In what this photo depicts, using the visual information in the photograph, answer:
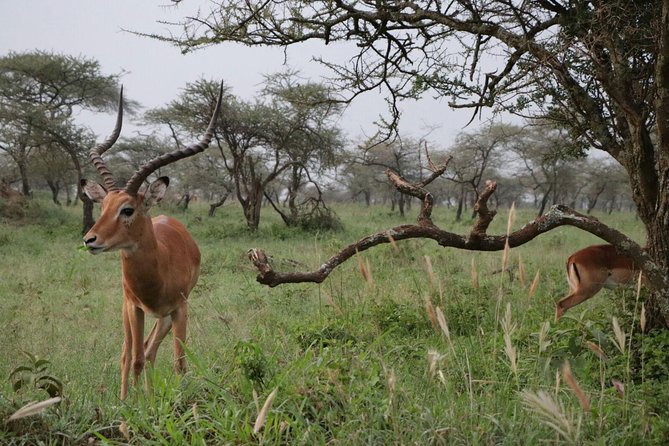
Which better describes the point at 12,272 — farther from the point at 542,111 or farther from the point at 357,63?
the point at 542,111

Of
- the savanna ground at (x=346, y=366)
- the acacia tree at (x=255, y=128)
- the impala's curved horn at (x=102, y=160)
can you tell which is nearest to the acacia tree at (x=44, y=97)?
the acacia tree at (x=255, y=128)

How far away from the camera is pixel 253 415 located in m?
2.18

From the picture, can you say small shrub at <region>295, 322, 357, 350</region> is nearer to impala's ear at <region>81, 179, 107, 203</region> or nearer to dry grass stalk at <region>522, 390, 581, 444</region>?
impala's ear at <region>81, 179, 107, 203</region>

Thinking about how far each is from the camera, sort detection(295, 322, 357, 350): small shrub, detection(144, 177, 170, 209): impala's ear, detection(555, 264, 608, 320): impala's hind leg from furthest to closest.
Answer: detection(555, 264, 608, 320): impala's hind leg < detection(295, 322, 357, 350): small shrub < detection(144, 177, 170, 209): impala's ear

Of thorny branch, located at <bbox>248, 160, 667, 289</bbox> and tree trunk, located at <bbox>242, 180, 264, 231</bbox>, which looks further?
tree trunk, located at <bbox>242, 180, 264, 231</bbox>

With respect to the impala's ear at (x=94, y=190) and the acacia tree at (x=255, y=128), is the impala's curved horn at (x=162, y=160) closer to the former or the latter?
the impala's ear at (x=94, y=190)

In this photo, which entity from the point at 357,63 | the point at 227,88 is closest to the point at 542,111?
the point at 357,63

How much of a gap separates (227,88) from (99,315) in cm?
1303

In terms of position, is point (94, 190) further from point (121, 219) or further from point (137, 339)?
point (137, 339)

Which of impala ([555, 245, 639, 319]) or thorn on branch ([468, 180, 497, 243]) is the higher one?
thorn on branch ([468, 180, 497, 243])

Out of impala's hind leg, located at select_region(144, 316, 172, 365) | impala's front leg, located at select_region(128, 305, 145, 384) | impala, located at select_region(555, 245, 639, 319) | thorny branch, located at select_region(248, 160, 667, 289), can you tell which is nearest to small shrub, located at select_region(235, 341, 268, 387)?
thorny branch, located at select_region(248, 160, 667, 289)

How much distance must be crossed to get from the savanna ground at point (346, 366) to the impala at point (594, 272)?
7.6 inches

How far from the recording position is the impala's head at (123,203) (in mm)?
3164

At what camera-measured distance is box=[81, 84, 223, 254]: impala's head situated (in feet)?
10.4
